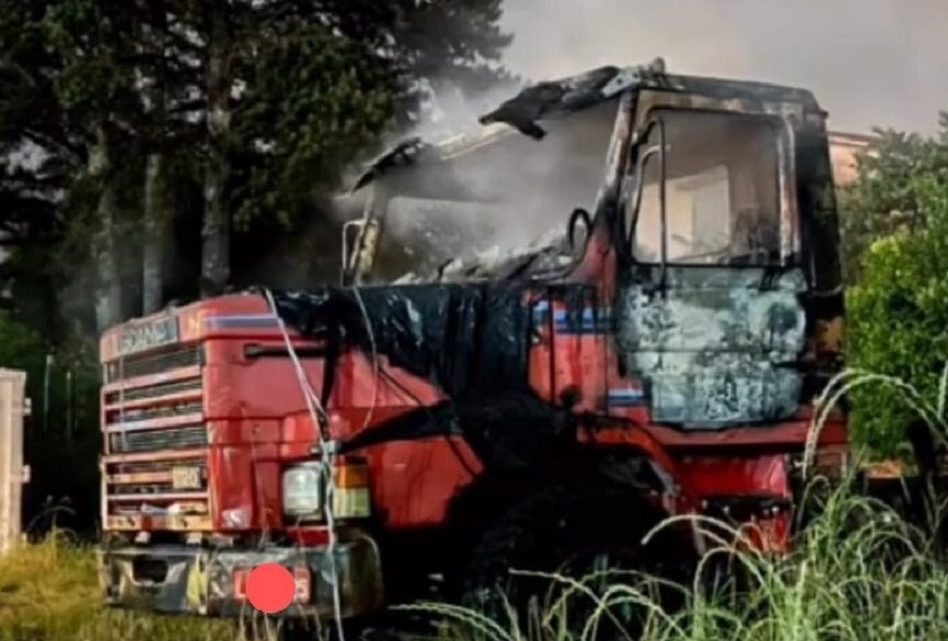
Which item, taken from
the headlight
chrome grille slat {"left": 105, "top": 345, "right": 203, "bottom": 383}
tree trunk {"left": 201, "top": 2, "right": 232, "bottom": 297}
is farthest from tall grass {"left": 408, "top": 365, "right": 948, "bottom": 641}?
tree trunk {"left": 201, "top": 2, "right": 232, "bottom": 297}

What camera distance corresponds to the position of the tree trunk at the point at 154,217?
17.1 m

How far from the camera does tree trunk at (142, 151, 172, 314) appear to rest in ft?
56.1

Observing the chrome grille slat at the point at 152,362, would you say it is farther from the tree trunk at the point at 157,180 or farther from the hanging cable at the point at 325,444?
the tree trunk at the point at 157,180

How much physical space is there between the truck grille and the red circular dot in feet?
1.45

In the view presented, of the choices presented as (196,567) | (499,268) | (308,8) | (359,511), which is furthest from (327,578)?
(308,8)

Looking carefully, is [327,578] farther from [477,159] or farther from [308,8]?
[308,8]

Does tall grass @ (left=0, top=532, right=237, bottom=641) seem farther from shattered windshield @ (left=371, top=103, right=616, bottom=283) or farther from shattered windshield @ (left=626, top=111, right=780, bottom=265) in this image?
shattered windshield @ (left=626, top=111, right=780, bottom=265)

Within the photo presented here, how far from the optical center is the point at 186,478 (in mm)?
6168

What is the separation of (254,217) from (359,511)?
36.1 feet

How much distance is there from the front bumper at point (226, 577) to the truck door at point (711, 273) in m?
1.38

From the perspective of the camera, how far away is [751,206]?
673cm

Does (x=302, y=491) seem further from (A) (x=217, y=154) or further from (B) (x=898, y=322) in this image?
(A) (x=217, y=154)

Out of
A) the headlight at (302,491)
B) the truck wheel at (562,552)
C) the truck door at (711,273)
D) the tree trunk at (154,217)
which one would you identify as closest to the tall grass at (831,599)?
the truck wheel at (562,552)

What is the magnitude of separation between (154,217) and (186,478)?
11320 millimetres
